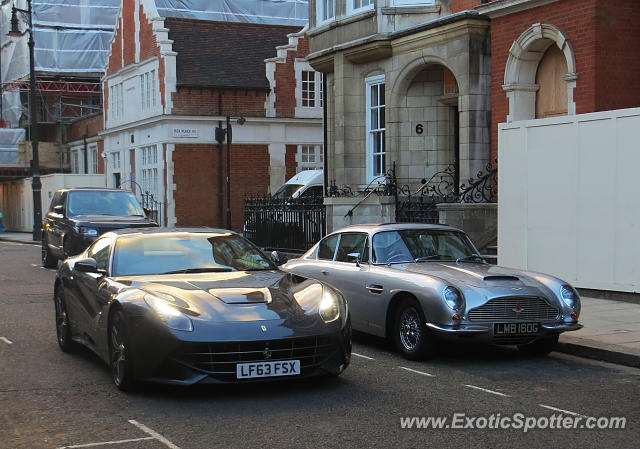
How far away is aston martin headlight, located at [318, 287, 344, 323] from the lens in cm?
745

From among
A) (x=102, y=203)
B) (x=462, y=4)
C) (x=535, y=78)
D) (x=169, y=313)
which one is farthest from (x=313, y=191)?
(x=169, y=313)

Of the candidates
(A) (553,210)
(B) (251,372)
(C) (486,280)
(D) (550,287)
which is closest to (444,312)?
(C) (486,280)

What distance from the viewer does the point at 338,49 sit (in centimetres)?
2250

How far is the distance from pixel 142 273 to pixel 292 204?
48.7 feet

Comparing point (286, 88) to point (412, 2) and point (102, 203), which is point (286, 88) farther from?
point (102, 203)

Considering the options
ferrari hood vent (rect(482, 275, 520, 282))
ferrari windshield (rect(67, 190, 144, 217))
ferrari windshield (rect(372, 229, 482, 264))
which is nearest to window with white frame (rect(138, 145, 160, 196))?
ferrari windshield (rect(67, 190, 144, 217))

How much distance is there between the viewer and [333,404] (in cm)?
693

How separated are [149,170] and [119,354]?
32408mm

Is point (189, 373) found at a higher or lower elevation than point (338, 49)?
lower

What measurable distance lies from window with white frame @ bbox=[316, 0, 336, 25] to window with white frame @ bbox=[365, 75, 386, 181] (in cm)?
211

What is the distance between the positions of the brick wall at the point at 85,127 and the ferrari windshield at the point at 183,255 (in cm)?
3918

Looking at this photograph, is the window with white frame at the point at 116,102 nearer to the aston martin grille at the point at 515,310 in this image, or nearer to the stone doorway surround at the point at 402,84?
the stone doorway surround at the point at 402,84

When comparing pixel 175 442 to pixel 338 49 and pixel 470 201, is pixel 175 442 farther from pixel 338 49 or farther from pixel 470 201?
pixel 338 49

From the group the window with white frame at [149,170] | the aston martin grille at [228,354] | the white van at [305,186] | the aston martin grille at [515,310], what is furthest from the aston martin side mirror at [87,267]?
the window with white frame at [149,170]
